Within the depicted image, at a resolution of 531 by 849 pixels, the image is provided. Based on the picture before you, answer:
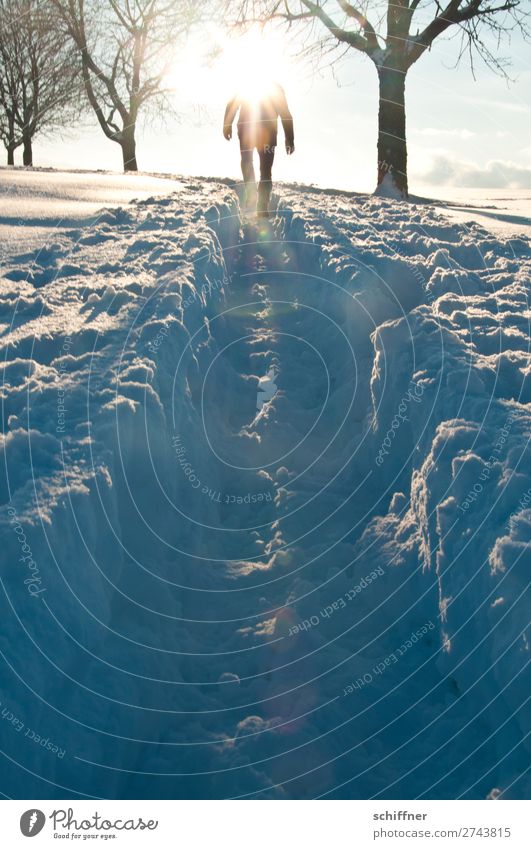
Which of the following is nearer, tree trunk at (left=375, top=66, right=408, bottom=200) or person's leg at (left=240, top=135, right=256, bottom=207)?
person's leg at (left=240, top=135, right=256, bottom=207)

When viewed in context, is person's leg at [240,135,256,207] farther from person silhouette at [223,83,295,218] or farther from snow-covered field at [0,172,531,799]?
snow-covered field at [0,172,531,799]

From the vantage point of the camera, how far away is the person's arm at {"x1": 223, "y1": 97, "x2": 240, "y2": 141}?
1127cm

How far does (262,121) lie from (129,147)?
17.1 meters

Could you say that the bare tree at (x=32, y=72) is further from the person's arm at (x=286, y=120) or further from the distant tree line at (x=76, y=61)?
the person's arm at (x=286, y=120)

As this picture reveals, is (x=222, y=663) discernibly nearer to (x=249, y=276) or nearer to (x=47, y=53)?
(x=249, y=276)

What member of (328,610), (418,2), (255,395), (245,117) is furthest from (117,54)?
(328,610)

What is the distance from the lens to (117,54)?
25.9m

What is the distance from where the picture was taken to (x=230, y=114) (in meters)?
11.3

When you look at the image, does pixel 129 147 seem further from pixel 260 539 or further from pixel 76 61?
pixel 260 539

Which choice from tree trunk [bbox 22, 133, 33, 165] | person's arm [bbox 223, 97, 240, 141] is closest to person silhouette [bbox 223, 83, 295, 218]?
person's arm [bbox 223, 97, 240, 141]

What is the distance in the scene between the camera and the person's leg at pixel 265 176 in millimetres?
11008

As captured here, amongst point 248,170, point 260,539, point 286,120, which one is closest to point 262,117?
point 286,120

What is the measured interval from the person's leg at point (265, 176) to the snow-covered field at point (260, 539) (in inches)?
167

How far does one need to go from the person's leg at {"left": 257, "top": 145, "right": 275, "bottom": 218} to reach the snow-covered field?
13.9ft
